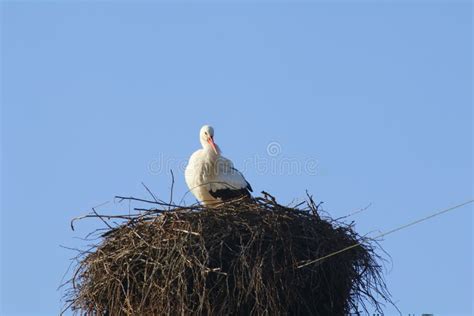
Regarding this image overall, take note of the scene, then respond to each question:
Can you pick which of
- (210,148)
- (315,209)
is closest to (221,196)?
(210,148)

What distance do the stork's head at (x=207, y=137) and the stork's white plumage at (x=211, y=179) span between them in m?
0.13

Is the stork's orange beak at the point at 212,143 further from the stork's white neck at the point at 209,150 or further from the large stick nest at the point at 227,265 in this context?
the large stick nest at the point at 227,265

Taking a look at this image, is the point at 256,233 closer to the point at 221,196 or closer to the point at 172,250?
the point at 172,250

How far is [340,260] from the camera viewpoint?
8.18 m

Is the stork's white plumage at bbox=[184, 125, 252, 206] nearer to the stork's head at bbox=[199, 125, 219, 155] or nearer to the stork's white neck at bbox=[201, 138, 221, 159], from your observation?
the stork's white neck at bbox=[201, 138, 221, 159]

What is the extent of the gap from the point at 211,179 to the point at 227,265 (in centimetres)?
210

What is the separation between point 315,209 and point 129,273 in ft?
4.87

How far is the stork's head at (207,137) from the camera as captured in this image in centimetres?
1016

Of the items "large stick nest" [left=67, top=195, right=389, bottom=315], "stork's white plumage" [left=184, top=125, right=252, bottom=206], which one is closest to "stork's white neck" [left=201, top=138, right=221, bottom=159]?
"stork's white plumage" [left=184, top=125, right=252, bottom=206]

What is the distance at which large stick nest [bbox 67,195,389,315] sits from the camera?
7.77m

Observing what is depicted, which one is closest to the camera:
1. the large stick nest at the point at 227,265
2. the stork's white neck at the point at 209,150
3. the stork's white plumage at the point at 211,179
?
the large stick nest at the point at 227,265

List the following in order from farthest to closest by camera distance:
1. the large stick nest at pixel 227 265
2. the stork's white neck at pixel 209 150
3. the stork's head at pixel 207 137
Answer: the stork's head at pixel 207 137 < the stork's white neck at pixel 209 150 < the large stick nest at pixel 227 265

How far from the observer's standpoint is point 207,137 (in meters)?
10.3

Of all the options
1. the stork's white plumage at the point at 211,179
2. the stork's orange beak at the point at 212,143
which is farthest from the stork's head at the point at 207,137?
the stork's white plumage at the point at 211,179
